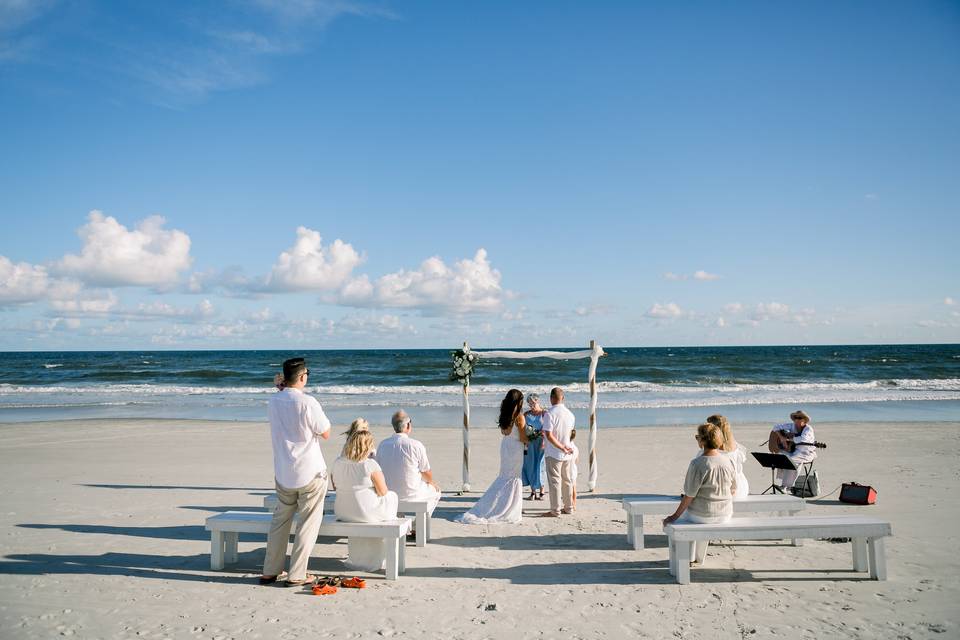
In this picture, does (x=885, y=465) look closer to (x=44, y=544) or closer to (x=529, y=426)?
(x=529, y=426)

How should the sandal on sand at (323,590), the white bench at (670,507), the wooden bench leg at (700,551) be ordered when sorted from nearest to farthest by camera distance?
the sandal on sand at (323,590) → the wooden bench leg at (700,551) → the white bench at (670,507)

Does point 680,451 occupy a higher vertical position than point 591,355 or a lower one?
lower

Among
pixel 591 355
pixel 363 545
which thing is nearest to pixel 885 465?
pixel 591 355

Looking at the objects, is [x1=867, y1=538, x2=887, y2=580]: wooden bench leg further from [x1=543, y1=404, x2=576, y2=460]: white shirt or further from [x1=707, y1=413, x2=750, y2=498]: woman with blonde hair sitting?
[x1=543, y1=404, x2=576, y2=460]: white shirt

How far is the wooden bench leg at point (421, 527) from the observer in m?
6.14

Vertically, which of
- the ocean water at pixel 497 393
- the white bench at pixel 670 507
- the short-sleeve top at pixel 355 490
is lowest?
the ocean water at pixel 497 393

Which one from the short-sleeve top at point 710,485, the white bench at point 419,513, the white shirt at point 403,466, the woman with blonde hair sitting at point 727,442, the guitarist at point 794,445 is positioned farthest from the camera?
the guitarist at point 794,445

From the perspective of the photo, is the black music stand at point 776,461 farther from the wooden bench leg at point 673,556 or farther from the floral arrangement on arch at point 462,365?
the floral arrangement on arch at point 462,365

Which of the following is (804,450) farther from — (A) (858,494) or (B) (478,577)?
(B) (478,577)

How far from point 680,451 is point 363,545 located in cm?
813

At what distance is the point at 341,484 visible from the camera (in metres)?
5.30

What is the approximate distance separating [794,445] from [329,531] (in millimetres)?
6020

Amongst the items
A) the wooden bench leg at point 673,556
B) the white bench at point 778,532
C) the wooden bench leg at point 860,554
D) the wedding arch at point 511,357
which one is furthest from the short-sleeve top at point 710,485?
the wedding arch at point 511,357

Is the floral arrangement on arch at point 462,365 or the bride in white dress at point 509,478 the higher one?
the floral arrangement on arch at point 462,365
